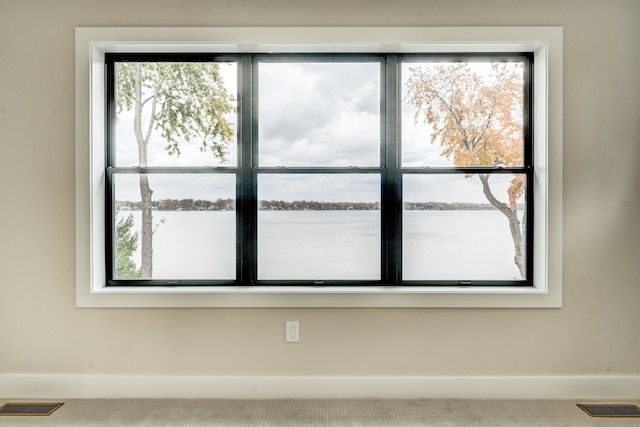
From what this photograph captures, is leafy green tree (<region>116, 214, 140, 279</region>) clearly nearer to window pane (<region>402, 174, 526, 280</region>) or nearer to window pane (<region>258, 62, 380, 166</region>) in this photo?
window pane (<region>258, 62, 380, 166</region>)

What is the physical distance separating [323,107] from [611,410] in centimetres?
241

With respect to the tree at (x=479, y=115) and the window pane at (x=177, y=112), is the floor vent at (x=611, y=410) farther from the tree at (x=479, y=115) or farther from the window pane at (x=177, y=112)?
the window pane at (x=177, y=112)

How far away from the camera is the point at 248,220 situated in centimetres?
275

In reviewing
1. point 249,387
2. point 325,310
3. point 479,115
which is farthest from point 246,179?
point 479,115

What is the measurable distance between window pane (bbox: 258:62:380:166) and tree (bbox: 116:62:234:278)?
264mm

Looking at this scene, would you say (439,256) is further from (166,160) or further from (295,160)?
(166,160)

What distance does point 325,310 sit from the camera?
264 cm

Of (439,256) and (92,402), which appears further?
(439,256)

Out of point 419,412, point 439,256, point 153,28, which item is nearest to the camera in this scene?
point 419,412

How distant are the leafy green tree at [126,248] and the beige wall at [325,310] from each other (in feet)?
0.84

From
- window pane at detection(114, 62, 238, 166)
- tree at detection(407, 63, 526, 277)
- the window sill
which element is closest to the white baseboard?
the window sill

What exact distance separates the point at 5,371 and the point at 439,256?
8.96 feet

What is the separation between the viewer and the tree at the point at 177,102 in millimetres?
2768

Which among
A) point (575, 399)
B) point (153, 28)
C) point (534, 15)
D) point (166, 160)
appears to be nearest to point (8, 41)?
point (153, 28)
